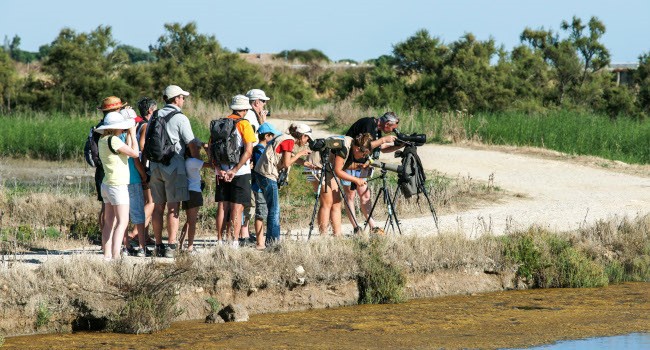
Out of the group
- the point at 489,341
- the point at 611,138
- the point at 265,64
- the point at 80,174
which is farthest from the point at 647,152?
the point at 265,64

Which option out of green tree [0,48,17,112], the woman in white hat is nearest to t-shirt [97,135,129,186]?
the woman in white hat

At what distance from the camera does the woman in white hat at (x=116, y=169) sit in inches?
471

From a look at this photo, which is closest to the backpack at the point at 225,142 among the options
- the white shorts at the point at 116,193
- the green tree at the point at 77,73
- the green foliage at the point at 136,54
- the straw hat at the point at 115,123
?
the straw hat at the point at 115,123

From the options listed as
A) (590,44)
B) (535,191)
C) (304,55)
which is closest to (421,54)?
(590,44)

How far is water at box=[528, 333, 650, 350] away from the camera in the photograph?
35.0ft

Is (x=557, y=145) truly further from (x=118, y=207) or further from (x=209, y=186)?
(x=118, y=207)

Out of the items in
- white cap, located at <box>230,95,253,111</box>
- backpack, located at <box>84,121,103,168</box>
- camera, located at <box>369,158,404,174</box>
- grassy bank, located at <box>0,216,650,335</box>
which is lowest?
grassy bank, located at <box>0,216,650,335</box>

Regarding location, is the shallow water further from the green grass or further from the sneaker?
the green grass

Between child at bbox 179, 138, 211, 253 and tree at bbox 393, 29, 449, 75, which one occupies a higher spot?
tree at bbox 393, 29, 449, 75

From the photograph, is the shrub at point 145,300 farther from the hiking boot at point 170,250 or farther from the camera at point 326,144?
the camera at point 326,144

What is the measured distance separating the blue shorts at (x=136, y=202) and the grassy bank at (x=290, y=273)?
0.71 meters

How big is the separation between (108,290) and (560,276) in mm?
5474

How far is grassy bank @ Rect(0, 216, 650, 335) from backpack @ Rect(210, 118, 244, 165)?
111 cm

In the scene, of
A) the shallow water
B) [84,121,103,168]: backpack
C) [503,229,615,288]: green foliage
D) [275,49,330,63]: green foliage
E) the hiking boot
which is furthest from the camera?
[275,49,330,63]: green foliage
